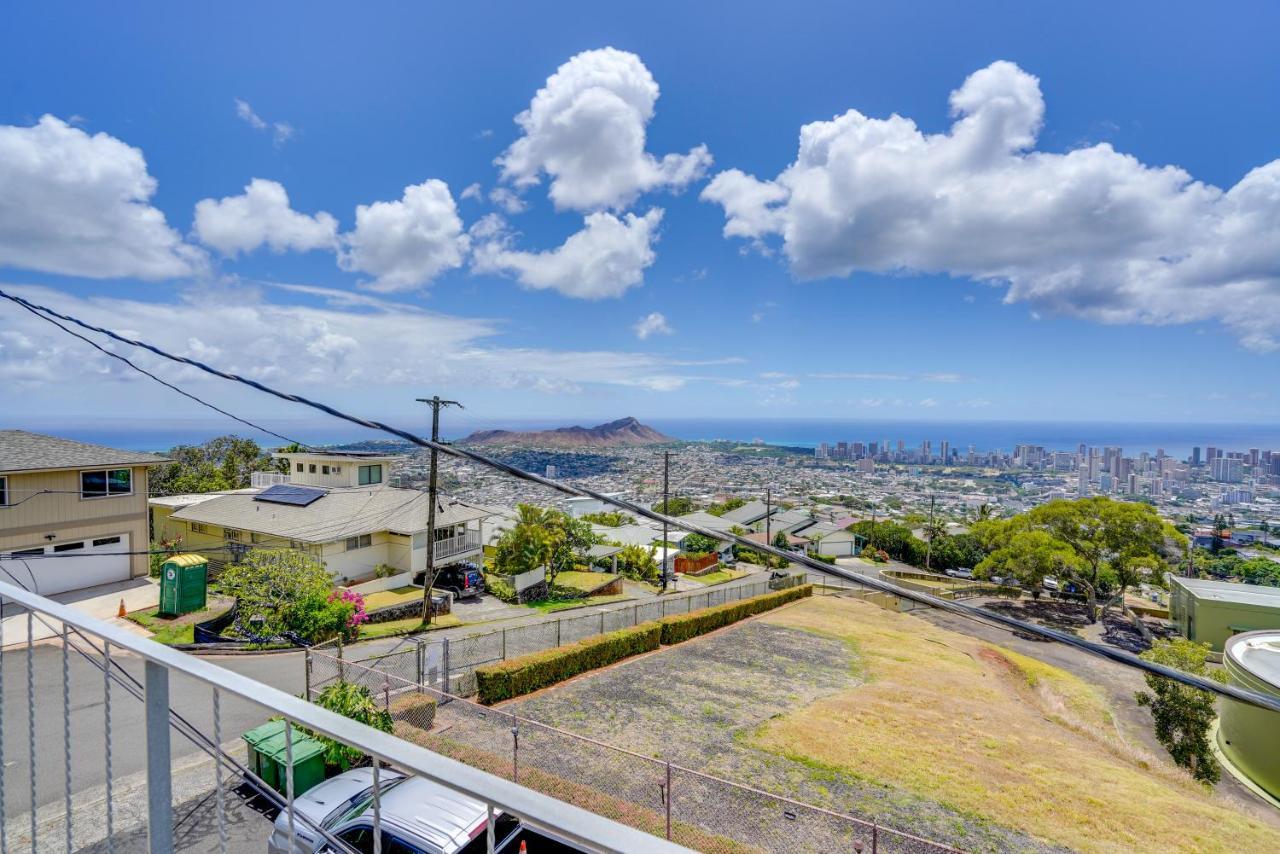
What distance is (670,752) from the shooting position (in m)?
11.1

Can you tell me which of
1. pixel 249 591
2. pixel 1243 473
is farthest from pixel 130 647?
pixel 1243 473

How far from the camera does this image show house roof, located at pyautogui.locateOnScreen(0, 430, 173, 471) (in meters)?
16.2

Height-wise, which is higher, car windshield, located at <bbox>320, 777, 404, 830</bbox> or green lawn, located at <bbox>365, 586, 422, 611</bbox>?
car windshield, located at <bbox>320, 777, 404, 830</bbox>

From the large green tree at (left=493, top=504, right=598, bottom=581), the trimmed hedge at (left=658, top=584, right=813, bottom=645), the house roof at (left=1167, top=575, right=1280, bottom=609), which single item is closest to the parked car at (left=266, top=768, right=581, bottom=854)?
the trimmed hedge at (left=658, top=584, right=813, bottom=645)

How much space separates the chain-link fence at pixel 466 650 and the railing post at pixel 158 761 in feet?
31.8

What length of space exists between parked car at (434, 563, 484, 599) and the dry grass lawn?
14.6 metres

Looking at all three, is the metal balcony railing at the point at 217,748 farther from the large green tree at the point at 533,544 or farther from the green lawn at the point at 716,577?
the green lawn at the point at 716,577

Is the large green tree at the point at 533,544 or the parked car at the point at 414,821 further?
the large green tree at the point at 533,544

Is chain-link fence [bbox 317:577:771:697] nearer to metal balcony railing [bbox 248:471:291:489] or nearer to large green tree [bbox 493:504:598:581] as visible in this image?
large green tree [bbox 493:504:598:581]

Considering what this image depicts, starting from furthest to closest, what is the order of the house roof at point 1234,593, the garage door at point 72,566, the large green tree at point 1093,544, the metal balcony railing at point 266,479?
the metal balcony railing at point 266,479 < the large green tree at point 1093,544 < the house roof at point 1234,593 < the garage door at point 72,566

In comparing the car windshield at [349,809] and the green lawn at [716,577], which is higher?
the car windshield at [349,809]

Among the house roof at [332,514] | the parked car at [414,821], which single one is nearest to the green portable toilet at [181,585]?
the house roof at [332,514]

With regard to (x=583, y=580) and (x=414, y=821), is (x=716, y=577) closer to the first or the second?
(x=583, y=580)

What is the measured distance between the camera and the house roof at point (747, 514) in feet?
189
